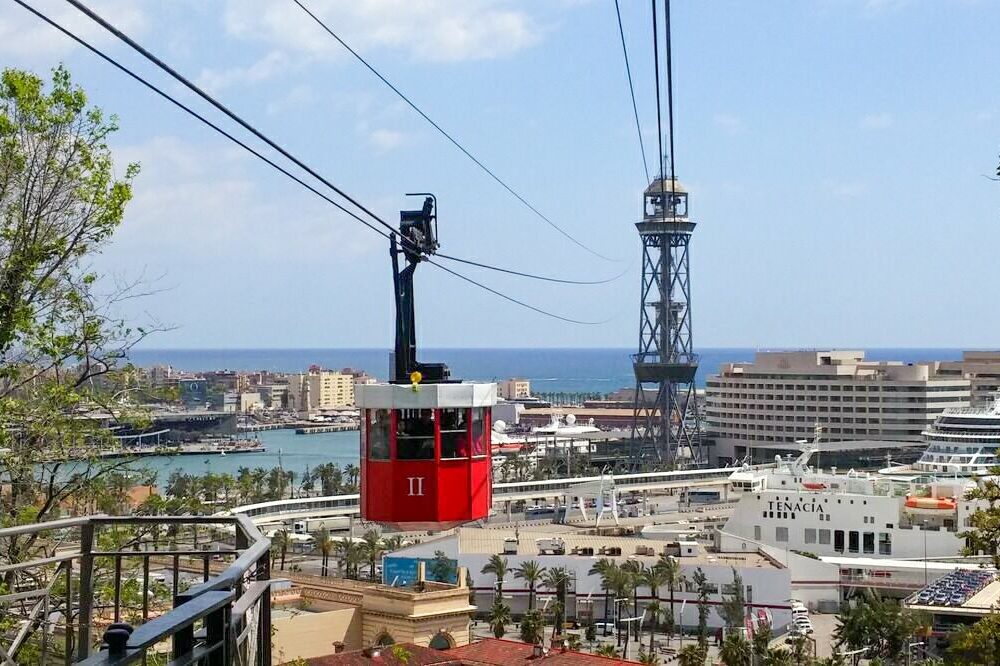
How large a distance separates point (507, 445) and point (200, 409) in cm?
5435

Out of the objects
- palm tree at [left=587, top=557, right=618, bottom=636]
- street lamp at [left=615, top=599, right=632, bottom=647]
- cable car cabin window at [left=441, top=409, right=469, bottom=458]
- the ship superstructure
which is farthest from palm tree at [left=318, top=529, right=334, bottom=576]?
cable car cabin window at [left=441, top=409, right=469, bottom=458]

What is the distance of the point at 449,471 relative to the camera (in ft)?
33.2

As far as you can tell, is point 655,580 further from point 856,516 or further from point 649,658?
point 856,516

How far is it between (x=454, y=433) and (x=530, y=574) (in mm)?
24002

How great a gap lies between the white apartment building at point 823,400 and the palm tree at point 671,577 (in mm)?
49753

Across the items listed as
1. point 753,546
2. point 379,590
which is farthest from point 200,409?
point 379,590

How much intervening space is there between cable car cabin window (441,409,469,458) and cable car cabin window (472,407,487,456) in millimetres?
72

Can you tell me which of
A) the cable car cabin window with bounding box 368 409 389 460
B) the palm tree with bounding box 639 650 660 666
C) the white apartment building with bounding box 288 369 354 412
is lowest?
the palm tree with bounding box 639 650 660 666

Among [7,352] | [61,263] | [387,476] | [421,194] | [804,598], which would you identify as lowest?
[804,598]

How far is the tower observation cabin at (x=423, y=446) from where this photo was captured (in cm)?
1010

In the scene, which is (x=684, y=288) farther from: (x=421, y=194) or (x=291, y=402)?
(x=291, y=402)

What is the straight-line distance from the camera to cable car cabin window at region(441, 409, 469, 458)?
400 inches

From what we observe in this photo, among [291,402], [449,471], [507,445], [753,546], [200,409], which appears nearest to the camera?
[449,471]

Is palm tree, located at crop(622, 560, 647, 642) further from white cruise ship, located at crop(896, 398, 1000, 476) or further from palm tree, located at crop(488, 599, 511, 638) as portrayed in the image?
white cruise ship, located at crop(896, 398, 1000, 476)
